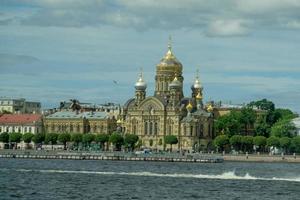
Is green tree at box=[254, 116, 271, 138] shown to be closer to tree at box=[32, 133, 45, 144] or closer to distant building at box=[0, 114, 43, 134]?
tree at box=[32, 133, 45, 144]

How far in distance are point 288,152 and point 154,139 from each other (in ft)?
67.6

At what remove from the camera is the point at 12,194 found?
59.3 meters

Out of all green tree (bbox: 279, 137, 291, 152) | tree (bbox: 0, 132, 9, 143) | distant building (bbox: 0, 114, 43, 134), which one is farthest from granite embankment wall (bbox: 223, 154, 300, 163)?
distant building (bbox: 0, 114, 43, 134)

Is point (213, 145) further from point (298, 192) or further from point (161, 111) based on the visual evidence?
point (298, 192)

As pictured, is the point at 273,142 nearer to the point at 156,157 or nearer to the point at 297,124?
the point at 156,157

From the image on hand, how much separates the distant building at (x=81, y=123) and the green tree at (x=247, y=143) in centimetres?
2552

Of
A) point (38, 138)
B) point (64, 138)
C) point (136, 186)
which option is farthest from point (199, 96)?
point (136, 186)

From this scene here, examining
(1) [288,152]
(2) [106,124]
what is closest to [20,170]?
(1) [288,152]

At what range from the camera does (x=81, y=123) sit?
6432 inches

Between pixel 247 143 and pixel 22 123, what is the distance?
4254 cm

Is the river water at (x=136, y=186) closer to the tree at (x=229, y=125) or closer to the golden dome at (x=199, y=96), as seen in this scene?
the tree at (x=229, y=125)

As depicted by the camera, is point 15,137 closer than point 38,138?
No

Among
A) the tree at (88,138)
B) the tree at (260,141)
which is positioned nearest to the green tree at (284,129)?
the tree at (260,141)

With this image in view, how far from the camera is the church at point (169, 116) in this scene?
15012 cm
